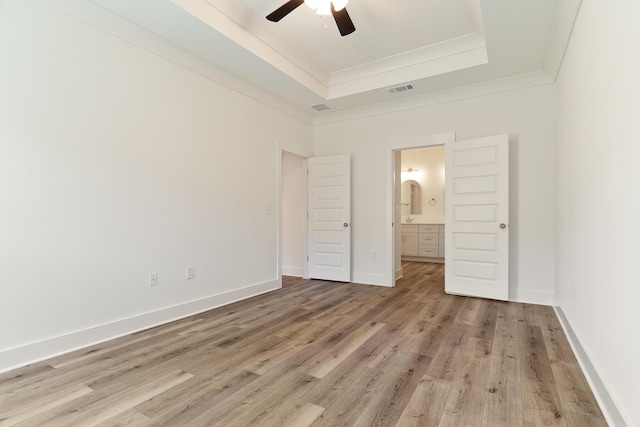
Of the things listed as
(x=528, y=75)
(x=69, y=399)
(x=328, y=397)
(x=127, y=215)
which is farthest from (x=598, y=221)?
(x=127, y=215)

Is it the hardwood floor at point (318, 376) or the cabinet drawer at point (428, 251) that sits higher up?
the cabinet drawer at point (428, 251)

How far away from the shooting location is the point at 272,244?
4570 mm

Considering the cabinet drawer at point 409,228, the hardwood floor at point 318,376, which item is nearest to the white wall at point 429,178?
the cabinet drawer at point 409,228

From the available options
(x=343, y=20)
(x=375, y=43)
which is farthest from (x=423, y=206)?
(x=343, y=20)

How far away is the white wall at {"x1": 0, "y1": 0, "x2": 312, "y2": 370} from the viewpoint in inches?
88.4

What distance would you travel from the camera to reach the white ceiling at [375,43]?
2.77 metres

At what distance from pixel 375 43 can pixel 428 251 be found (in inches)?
193

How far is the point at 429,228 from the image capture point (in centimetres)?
728

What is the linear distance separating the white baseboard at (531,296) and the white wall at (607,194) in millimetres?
1039

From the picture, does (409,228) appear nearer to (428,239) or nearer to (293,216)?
(428,239)

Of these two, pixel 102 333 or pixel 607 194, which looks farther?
pixel 102 333

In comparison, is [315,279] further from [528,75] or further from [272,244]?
[528,75]

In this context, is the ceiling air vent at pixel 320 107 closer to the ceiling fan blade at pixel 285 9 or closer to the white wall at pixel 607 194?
the ceiling fan blade at pixel 285 9

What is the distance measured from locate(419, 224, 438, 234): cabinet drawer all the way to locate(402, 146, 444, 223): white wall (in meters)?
0.56
